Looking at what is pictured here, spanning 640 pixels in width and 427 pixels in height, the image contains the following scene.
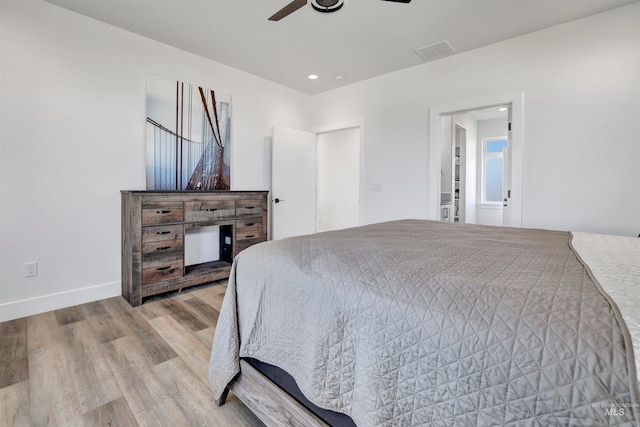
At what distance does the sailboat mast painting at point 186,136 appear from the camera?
3146 mm

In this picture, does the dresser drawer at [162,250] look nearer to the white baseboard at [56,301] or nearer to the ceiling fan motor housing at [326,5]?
the white baseboard at [56,301]

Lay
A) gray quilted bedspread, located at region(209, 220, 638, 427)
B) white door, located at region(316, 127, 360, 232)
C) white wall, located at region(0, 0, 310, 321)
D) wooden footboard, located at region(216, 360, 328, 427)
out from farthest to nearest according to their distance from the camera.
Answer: white door, located at region(316, 127, 360, 232) → white wall, located at region(0, 0, 310, 321) → wooden footboard, located at region(216, 360, 328, 427) → gray quilted bedspread, located at region(209, 220, 638, 427)

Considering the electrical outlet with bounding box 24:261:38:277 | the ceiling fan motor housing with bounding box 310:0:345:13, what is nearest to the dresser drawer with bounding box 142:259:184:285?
the electrical outlet with bounding box 24:261:38:277

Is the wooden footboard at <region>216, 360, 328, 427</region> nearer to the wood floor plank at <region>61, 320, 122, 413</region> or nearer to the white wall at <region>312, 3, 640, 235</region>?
the wood floor plank at <region>61, 320, 122, 413</region>

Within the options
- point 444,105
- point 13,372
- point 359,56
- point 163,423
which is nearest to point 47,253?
point 13,372

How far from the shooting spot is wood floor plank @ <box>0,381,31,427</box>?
1.35m

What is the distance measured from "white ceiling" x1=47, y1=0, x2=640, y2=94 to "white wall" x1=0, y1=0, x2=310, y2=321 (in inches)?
10.3

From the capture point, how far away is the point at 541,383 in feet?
1.84

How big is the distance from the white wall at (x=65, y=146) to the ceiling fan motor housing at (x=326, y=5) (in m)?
1.85

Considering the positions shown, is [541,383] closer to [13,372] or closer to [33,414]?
[33,414]

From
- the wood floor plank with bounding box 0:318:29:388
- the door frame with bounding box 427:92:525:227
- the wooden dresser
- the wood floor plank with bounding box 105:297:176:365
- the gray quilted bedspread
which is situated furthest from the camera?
the door frame with bounding box 427:92:525:227

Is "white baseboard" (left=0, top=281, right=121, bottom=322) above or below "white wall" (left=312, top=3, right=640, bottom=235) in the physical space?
below

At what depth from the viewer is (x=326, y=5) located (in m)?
2.33

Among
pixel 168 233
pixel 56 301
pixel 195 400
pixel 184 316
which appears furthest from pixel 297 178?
pixel 195 400
